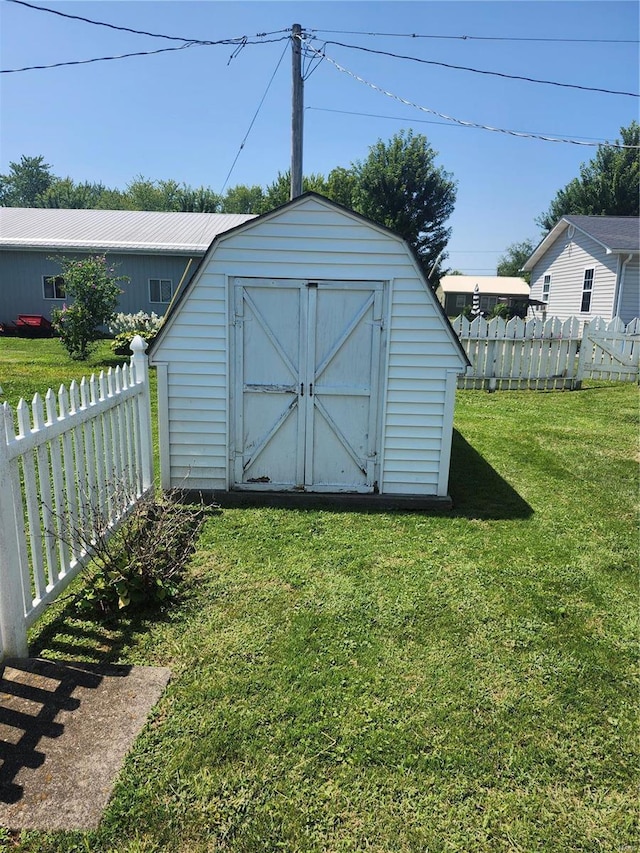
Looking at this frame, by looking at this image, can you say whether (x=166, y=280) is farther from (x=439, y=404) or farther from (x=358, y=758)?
(x=358, y=758)

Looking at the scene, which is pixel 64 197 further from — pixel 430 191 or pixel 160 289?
pixel 160 289

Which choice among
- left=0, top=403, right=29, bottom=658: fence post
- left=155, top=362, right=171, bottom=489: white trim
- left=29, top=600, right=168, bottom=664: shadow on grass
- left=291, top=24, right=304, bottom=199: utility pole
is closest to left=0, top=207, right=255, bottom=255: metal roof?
left=291, top=24, right=304, bottom=199: utility pole

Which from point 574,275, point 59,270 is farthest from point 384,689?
point 574,275

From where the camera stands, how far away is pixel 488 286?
2072 inches

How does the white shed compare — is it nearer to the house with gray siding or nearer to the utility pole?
the utility pole

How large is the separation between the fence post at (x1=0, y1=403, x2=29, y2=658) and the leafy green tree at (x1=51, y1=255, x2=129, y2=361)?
11440 millimetres

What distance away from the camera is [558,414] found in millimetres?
10617

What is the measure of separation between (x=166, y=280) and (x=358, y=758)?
20402 millimetres

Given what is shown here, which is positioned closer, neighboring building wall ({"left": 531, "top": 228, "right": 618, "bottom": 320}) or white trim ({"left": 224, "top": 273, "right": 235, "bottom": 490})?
white trim ({"left": 224, "top": 273, "right": 235, "bottom": 490})

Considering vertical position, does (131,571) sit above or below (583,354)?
below

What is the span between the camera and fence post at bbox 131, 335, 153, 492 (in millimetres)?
5289

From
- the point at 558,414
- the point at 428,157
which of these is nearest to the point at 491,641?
the point at 558,414

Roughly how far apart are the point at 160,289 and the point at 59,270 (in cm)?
371

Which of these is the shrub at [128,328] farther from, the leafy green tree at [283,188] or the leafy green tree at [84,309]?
the leafy green tree at [283,188]
